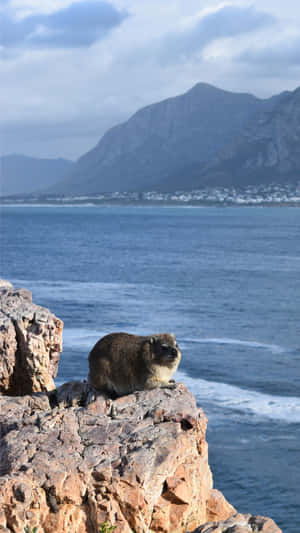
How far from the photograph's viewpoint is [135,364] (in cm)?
1197

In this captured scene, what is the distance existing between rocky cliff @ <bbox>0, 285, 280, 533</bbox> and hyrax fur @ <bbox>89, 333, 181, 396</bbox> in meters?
0.44

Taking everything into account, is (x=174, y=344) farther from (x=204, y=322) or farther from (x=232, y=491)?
(x=204, y=322)

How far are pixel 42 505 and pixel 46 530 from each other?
33 cm

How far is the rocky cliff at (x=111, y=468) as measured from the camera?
888cm

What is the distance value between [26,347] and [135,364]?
3.51 metres

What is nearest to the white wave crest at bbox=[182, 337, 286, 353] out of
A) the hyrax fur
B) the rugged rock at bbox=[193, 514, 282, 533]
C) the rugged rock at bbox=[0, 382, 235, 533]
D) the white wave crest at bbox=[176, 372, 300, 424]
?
the white wave crest at bbox=[176, 372, 300, 424]

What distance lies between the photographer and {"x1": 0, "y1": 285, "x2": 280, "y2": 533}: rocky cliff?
29.1 ft

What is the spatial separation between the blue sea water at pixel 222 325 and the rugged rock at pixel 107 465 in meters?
9.07

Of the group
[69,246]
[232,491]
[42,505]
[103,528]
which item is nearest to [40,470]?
[42,505]

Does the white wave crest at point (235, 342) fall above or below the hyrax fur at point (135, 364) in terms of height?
below

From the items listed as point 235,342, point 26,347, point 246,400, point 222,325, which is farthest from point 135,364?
point 222,325

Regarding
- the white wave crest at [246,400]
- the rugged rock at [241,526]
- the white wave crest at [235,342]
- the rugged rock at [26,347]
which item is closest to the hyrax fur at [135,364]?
the rugged rock at [26,347]

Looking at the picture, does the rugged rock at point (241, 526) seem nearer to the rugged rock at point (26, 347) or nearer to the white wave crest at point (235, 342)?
the rugged rock at point (26, 347)

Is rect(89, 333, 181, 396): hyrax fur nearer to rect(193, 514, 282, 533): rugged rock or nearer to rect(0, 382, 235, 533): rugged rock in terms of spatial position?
rect(0, 382, 235, 533): rugged rock
